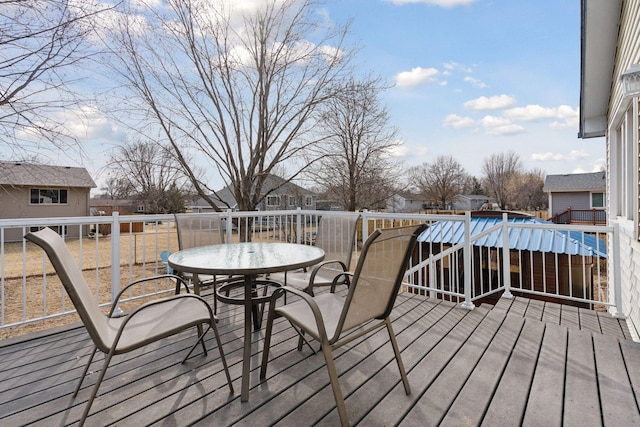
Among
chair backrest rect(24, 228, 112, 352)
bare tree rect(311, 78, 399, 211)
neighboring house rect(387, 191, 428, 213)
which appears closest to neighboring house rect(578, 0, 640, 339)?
chair backrest rect(24, 228, 112, 352)

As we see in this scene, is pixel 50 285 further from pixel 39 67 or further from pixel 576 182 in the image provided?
pixel 576 182

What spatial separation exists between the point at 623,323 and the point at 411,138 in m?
9.84

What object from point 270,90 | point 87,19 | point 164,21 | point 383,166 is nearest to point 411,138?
point 383,166

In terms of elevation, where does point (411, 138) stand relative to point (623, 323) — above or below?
above

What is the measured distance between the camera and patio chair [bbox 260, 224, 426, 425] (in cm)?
160

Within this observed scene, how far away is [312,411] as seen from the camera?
1716 mm

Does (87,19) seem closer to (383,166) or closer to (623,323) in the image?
(623,323)

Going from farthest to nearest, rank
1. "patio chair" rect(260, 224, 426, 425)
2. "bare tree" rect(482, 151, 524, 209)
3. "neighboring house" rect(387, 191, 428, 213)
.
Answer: "bare tree" rect(482, 151, 524, 209), "neighboring house" rect(387, 191, 428, 213), "patio chair" rect(260, 224, 426, 425)

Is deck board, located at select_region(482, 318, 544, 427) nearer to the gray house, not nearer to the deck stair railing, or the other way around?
the deck stair railing

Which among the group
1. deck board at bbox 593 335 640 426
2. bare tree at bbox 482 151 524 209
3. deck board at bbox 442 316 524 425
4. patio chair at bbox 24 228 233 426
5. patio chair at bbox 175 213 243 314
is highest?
bare tree at bbox 482 151 524 209

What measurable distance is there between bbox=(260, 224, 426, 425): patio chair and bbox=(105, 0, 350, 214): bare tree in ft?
17.0

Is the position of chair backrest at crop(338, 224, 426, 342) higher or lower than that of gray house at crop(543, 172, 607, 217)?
lower

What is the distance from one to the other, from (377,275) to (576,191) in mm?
29768

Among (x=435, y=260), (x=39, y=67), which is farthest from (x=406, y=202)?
(x=39, y=67)
